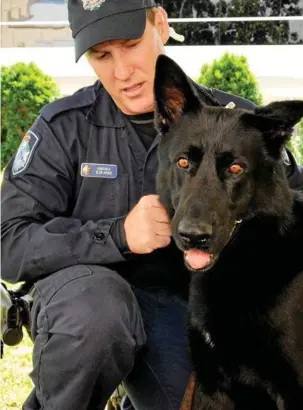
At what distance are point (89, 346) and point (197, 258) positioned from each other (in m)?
0.43

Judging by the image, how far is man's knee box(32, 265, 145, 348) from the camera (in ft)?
6.12

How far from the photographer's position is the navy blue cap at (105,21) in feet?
6.81

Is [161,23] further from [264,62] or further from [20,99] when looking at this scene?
[264,62]

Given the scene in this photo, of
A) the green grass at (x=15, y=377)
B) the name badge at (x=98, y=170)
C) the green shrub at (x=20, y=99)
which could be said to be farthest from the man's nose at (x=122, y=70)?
the green shrub at (x=20, y=99)

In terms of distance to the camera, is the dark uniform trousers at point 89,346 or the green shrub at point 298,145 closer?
the dark uniform trousers at point 89,346

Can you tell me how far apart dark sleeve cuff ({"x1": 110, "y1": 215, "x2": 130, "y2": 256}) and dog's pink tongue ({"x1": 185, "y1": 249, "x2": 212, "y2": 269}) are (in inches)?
12.8

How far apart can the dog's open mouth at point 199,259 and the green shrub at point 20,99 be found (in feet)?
17.9

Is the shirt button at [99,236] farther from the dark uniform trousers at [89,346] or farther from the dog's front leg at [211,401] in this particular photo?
A: the dog's front leg at [211,401]

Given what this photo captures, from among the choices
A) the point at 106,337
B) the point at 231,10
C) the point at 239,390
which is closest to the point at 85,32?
the point at 106,337

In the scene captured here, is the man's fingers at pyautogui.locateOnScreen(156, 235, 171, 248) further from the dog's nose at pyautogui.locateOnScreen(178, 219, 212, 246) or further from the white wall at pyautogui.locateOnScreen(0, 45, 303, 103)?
the white wall at pyautogui.locateOnScreen(0, 45, 303, 103)

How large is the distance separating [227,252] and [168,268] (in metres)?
0.34

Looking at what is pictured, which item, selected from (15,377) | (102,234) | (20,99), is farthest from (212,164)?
(20,99)

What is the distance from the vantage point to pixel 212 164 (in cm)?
171

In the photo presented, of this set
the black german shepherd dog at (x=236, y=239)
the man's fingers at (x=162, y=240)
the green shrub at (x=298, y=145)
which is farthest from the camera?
the green shrub at (x=298, y=145)
